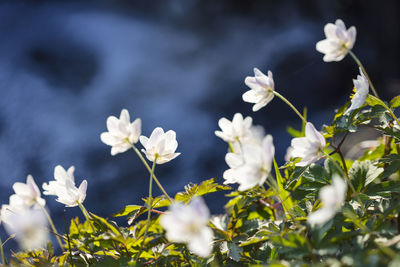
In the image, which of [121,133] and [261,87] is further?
[261,87]

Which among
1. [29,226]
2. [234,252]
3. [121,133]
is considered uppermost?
[121,133]

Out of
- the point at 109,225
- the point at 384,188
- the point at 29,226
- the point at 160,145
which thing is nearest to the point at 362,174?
the point at 384,188

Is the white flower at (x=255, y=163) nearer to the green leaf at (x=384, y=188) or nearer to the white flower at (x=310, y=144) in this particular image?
the white flower at (x=310, y=144)

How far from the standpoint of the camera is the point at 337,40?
768mm

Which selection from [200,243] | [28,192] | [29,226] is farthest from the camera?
[28,192]

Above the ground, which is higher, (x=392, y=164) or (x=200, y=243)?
(x=200, y=243)

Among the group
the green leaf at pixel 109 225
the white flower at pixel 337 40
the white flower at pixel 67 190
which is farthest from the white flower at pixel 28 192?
the white flower at pixel 337 40

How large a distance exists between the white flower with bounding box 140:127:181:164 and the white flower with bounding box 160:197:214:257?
0.26 metres

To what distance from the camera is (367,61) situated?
3379 mm

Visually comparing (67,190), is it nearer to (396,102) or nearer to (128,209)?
(128,209)

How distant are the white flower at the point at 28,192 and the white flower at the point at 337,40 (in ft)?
2.32

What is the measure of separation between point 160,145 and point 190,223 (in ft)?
0.88

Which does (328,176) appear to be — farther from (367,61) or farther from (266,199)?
(367,61)

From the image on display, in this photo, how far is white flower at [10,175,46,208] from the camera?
762 mm
